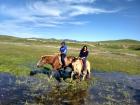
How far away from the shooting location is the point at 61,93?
22516mm

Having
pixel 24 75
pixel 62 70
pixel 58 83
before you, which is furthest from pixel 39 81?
pixel 62 70

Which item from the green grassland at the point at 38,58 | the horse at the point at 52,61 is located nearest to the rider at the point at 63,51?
the horse at the point at 52,61

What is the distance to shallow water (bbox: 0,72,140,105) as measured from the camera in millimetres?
19719

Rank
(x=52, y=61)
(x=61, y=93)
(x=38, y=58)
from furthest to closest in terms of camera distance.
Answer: (x=38, y=58), (x=52, y=61), (x=61, y=93)

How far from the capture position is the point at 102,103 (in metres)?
20.4

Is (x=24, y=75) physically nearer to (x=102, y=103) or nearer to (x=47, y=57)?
(x=47, y=57)

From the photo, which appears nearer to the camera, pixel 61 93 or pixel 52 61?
pixel 61 93

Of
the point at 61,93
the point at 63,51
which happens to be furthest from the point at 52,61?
the point at 61,93

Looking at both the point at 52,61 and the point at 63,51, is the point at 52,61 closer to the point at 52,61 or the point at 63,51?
the point at 52,61

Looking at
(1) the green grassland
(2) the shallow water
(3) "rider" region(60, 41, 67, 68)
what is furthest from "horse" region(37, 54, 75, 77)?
(1) the green grassland

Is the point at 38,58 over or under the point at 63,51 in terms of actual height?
under

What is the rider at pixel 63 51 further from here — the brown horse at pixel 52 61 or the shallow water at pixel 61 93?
the shallow water at pixel 61 93

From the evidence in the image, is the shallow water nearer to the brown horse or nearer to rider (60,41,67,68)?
the brown horse

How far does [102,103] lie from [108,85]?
7880mm
